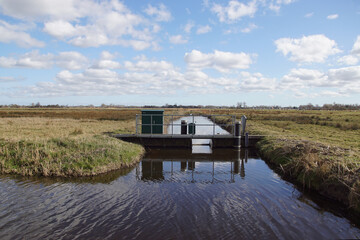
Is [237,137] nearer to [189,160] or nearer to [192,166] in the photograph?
[189,160]

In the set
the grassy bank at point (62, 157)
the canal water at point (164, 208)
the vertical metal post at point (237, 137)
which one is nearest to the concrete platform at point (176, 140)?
the vertical metal post at point (237, 137)

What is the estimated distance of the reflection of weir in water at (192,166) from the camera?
11.7 meters

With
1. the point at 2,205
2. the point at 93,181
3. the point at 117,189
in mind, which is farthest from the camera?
the point at 93,181

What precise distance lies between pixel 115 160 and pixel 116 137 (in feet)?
18.0

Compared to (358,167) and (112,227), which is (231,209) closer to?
(112,227)

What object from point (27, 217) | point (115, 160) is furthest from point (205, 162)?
point (27, 217)

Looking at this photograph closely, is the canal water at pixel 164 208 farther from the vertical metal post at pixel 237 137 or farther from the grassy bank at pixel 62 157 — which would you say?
the vertical metal post at pixel 237 137

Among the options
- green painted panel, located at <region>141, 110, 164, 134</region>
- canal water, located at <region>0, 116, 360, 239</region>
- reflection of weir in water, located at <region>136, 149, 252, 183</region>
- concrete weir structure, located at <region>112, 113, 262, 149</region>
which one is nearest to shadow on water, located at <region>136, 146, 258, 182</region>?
reflection of weir in water, located at <region>136, 149, 252, 183</region>

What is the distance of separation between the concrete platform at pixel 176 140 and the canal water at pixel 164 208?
598 centimetres

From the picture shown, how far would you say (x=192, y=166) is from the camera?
1414 cm

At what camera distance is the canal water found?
6609mm

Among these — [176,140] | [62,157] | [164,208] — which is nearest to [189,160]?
[176,140]

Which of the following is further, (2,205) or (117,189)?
(117,189)

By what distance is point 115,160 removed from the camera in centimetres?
1288
